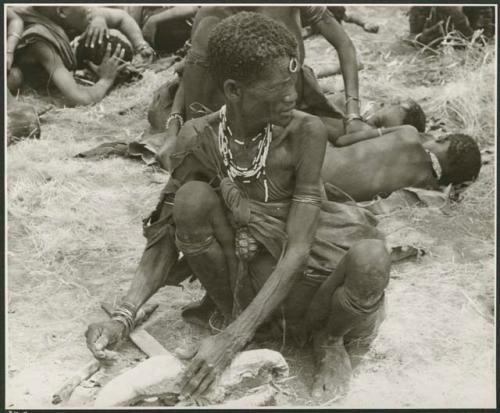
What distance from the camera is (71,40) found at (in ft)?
21.9

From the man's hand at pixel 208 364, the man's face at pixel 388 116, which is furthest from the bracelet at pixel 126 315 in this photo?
the man's face at pixel 388 116

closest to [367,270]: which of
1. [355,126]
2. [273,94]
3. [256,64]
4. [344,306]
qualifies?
[344,306]

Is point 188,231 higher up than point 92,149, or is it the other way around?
point 188,231

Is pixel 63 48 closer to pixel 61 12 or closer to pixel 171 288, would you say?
pixel 61 12

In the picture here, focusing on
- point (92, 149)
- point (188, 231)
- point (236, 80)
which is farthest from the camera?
point (92, 149)

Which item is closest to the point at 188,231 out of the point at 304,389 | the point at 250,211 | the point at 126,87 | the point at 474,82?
the point at 250,211

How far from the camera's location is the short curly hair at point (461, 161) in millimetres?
4809

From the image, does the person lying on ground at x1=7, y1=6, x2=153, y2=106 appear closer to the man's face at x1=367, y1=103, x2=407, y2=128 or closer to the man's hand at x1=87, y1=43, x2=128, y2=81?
the man's hand at x1=87, y1=43, x2=128, y2=81

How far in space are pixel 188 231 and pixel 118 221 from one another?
66.3 inches

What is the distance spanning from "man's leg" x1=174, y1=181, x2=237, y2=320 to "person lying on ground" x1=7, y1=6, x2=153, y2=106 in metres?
3.54

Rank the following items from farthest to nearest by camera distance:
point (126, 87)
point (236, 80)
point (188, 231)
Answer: point (126, 87)
point (188, 231)
point (236, 80)

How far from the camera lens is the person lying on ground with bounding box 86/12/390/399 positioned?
2.71 meters

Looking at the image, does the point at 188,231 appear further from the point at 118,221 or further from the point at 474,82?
the point at 474,82

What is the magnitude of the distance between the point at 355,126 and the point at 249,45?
2.18 meters
